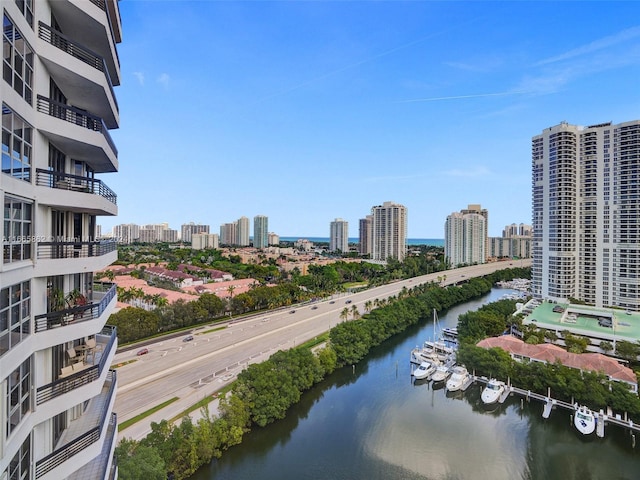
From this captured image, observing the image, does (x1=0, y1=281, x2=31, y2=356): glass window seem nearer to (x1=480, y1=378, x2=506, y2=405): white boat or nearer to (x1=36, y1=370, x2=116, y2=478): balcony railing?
(x1=36, y1=370, x2=116, y2=478): balcony railing

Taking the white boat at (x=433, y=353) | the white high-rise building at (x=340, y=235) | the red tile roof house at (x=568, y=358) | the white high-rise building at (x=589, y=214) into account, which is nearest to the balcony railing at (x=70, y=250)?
the red tile roof house at (x=568, y=358)

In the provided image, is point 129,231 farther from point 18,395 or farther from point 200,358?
point 18,395

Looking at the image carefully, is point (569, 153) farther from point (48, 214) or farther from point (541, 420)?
point (48, 214)

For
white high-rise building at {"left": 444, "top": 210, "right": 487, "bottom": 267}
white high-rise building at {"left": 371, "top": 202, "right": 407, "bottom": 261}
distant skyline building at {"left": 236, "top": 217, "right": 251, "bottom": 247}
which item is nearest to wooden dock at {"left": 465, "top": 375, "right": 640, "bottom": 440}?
white high-rise building at {"left": 371, "top": 202, "right": 407, "bottom": 261}

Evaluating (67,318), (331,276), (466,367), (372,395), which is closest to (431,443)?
(372,395)

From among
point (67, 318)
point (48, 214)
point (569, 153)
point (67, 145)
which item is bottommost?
point (67, 318)

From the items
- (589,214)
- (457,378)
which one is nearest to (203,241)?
(589,214)

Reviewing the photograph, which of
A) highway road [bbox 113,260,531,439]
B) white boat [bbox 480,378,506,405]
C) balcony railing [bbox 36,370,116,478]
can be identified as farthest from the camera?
white boat [bbox 480,378,506,405]
